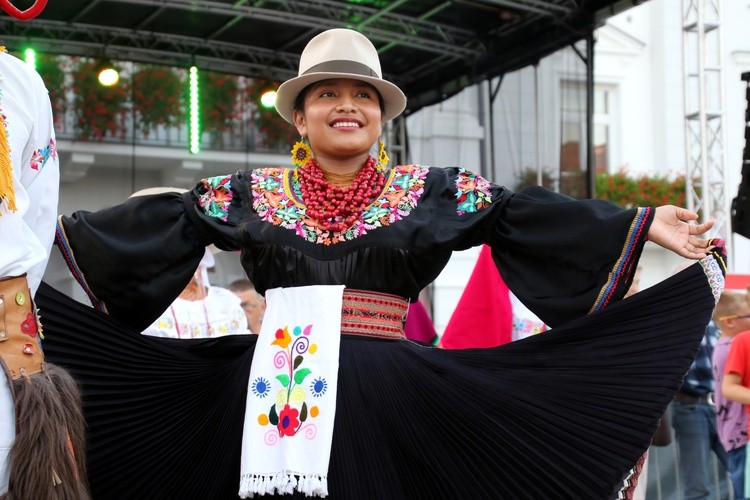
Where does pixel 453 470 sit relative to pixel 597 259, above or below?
below

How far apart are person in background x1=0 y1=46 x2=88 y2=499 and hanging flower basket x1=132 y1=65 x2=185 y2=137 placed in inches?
372

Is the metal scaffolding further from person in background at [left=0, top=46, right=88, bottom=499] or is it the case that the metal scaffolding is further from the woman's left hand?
person in background at [left=0, top=46, right=88, bottom=499]

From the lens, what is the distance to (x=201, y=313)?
592 cm

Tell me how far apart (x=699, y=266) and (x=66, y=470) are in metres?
1.81

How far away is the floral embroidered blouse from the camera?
3.22 metres

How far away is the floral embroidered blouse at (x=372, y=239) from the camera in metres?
3.22

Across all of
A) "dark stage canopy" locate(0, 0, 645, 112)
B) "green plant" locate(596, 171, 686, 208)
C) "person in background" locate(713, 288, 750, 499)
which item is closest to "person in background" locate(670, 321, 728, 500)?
"person in background" locate(713, 288, 750, 499)

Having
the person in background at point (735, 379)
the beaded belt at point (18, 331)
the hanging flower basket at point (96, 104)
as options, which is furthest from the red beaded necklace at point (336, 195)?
the hanging flower basket at point (96, 104)

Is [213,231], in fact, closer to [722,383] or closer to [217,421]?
[217,421]

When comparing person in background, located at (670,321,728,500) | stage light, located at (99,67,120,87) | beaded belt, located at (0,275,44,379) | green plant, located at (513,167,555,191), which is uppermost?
stage light, located at (99,67,120,87)

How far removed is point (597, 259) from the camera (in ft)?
10.6

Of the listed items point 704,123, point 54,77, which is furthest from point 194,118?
point 704,123

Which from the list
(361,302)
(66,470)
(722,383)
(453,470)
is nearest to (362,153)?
(361,302)

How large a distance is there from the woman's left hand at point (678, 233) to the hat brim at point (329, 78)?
0.88m
